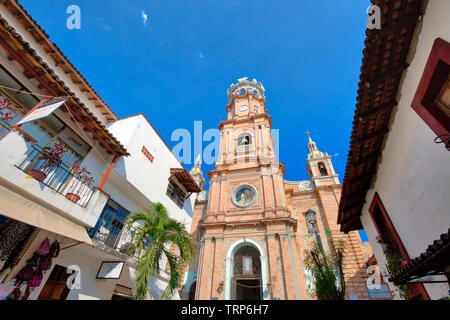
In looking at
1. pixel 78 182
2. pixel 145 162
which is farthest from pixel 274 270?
pixel 78 182

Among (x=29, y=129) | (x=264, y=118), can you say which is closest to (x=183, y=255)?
(x=29, y=129)

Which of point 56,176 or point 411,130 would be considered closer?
point 411,130

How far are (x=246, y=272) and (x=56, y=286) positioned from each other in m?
12.3

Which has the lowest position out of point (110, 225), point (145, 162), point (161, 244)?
point (161, 244)

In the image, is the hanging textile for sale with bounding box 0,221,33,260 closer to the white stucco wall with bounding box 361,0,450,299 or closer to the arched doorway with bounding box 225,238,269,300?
the white stucco wall with bounding box 361,0,450,299

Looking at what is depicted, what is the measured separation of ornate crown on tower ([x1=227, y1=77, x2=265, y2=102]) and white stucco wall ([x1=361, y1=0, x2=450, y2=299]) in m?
26.6

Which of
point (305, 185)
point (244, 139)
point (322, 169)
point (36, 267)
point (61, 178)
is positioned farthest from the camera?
point (244, 139)

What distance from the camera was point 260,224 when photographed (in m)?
17.8

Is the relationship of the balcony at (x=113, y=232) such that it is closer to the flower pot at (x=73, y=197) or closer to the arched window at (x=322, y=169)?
the flower pot at (x=73, y=197)

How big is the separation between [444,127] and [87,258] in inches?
518

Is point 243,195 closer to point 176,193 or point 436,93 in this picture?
point 176,193

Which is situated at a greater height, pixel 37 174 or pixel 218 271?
pixel 37 174

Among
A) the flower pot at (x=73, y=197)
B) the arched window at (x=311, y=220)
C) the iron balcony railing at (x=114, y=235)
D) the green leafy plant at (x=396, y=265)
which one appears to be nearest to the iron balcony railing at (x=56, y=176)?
the flower pot at (x=73, y=197)

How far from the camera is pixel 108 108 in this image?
13.7 metres
